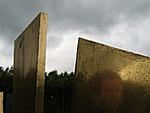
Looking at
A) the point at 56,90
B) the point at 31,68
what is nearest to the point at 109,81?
the point at 31,68

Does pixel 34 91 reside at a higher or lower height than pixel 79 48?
lower

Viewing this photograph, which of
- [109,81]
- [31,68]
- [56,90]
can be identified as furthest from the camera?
[56,90]

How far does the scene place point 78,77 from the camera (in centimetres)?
562

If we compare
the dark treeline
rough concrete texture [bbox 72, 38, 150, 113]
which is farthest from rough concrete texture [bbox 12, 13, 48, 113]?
the dark treeline

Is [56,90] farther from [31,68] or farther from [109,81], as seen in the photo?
[109,81]

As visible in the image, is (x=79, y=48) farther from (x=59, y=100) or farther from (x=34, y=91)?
(x=59, y=100)

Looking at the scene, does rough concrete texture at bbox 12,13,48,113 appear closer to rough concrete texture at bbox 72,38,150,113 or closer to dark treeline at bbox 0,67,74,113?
rough concrete texture at bbox 72,38,150,113

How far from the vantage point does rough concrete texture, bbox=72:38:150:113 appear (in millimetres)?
5277

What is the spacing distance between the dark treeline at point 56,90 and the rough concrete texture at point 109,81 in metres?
6.21

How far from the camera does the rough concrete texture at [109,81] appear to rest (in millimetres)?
5277

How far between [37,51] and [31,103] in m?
0.80

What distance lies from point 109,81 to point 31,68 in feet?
4.74

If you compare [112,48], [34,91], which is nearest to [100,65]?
[112,48]

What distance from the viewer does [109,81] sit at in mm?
5410
